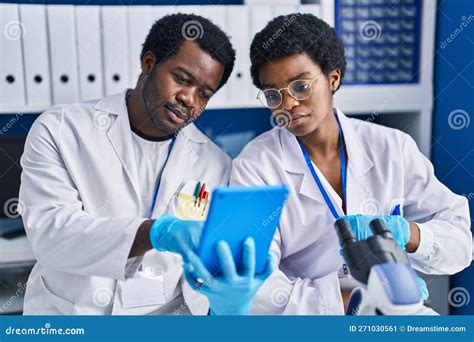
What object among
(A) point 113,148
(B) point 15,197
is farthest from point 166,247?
(B) point 15,197

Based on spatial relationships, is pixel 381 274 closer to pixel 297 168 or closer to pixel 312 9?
pixel 297 168

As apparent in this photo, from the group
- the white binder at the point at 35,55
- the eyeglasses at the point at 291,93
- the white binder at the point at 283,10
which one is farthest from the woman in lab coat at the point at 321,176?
the white binder at the point at 35,55

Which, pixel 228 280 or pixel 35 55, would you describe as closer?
pixel 228 280

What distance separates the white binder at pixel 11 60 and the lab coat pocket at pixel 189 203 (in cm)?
55

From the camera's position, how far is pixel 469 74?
1.42m

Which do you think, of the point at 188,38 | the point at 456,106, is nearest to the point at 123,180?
the point at 188,38

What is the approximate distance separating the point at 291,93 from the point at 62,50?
26.1 inches

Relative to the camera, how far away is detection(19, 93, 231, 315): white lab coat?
44.5 inches

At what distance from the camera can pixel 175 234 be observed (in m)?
1.06

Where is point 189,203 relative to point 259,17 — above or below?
below

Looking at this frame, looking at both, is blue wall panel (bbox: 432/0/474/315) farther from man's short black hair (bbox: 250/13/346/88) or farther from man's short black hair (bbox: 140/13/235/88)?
man's short black hair (bbox: 140/13/235/88)
